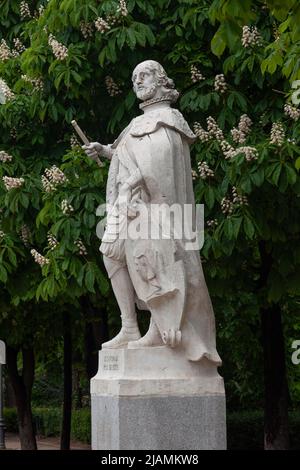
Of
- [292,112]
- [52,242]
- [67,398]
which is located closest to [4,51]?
[52,242]

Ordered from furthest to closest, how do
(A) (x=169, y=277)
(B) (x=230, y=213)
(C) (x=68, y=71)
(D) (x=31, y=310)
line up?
(D) (x=31, y=310) < (C) (x=68, y=71) < (B) (x=230, y=213) < (A) (x=169, y=277)

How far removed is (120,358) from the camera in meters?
10.3

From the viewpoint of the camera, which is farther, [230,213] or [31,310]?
[31,310]

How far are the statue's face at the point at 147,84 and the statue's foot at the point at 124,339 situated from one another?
225 centimetres

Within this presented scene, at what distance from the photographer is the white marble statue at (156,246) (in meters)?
10.4

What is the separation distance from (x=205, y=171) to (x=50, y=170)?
212cm

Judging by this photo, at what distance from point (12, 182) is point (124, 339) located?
445cm

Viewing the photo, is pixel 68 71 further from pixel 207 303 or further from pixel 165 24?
pixel 207 303

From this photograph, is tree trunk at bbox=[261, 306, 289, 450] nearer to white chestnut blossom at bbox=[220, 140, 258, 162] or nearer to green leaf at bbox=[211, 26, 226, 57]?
white chestnut blossom at bbox=[220, 140, 258, 162]

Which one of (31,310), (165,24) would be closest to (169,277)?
(165,24)

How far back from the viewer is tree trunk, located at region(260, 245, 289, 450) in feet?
54.5
